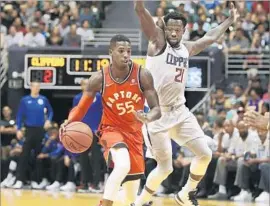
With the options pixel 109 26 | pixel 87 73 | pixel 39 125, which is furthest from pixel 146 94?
pixel 109 26

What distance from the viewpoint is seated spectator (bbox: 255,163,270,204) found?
1398cm

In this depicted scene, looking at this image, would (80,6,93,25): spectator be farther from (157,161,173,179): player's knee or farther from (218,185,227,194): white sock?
(157,161,173,179): player's knee

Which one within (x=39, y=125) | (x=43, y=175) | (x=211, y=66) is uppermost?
(x=211, y=66)

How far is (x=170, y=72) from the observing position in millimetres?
10531

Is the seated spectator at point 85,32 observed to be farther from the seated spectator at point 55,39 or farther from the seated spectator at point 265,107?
the seated spectator at point 265,107

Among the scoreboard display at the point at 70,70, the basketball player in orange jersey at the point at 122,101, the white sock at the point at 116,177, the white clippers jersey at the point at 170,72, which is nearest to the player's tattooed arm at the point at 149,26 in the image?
the white clippers jersey at the point at 170,72

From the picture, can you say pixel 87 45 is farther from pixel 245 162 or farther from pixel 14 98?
pixel 245 162

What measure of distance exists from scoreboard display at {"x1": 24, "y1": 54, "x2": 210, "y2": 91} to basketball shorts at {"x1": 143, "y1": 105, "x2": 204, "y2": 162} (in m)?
7.62

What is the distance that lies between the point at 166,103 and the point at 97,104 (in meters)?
5.05

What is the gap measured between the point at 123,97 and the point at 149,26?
119cm

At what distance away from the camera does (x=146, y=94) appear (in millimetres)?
9258

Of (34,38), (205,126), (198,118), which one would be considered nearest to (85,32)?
(34,38)

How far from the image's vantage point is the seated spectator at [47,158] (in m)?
16.5

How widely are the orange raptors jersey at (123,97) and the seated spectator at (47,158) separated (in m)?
7.25
